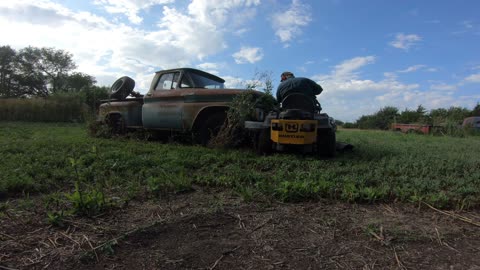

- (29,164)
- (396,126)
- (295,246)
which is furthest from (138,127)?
(396,126)

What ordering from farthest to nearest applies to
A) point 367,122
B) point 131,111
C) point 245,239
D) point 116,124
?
point 367,122, point 116,124, point 131,111, point 245,239

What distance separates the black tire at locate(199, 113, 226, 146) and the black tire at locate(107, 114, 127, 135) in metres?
3.09

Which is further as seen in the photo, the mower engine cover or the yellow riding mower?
the mower engine cover

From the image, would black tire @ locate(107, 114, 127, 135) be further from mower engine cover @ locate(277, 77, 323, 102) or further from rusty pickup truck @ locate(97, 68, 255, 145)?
mower engine cover @ locate(277, 77, 323, 102)

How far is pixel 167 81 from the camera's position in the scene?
7.89m

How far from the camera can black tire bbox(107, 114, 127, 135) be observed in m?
9.06

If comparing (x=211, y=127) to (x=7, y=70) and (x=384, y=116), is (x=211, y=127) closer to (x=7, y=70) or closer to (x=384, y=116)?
(x=384, y=116)

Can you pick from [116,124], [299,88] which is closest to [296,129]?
[299,88]

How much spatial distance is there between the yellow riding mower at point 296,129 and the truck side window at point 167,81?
102 inches

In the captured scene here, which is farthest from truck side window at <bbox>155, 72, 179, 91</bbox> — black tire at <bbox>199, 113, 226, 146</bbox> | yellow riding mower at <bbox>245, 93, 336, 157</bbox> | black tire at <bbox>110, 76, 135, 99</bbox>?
yellow riding mower at <bbox>245, 93, 336, 157</bbox>

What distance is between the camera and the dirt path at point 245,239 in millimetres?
2160

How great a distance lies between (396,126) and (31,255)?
2670 centimetres

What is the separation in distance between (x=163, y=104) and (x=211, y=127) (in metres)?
1.43

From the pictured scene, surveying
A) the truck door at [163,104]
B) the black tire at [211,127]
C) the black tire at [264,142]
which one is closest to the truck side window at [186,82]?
the truck door at [163,104]
